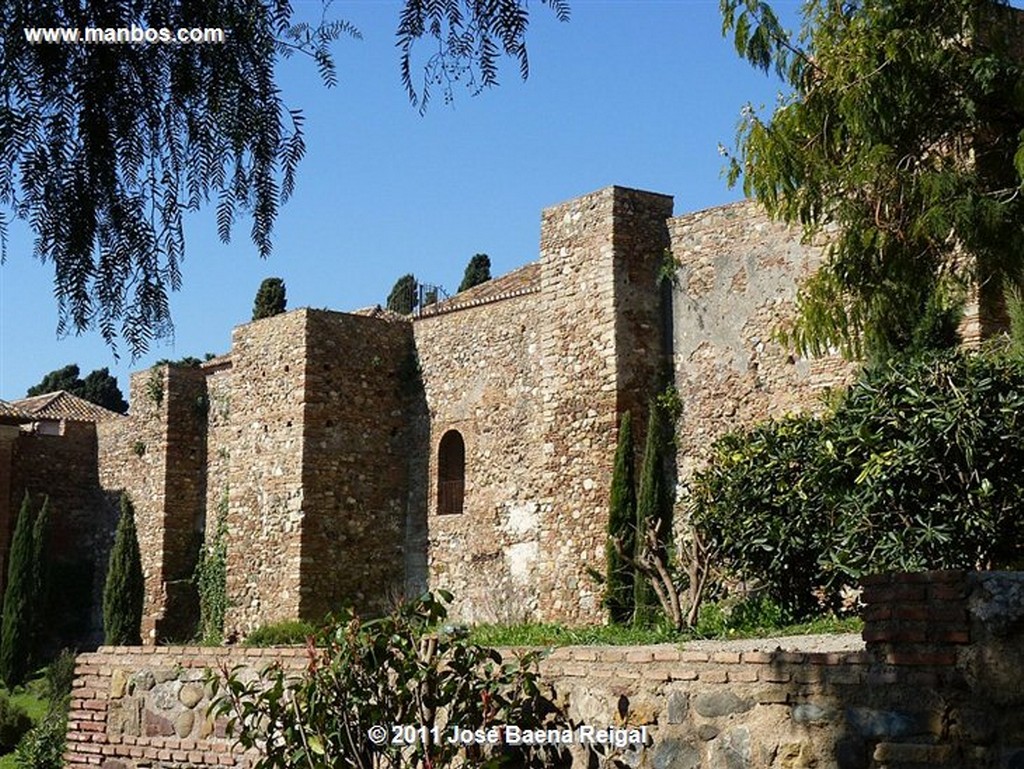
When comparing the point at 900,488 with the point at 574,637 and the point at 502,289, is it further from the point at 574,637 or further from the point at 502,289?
the point at 502,289

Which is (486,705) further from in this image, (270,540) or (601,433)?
(270,540)

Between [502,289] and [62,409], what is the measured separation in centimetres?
1639

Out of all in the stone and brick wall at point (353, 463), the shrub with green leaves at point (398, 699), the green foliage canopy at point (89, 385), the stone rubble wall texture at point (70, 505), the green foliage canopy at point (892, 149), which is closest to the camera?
the shrub with green leaves at point (398, 699)

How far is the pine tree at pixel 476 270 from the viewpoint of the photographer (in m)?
38.1

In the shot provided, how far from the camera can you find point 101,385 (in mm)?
56562

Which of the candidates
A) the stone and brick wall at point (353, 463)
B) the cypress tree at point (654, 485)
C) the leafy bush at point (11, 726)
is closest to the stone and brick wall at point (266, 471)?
the stone and brick wall at point (353, 463)

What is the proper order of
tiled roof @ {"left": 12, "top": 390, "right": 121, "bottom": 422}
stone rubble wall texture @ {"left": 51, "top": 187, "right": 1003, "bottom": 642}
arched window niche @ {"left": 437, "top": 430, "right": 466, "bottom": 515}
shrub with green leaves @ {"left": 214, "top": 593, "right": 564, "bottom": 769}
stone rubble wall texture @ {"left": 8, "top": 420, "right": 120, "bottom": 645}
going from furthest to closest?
1. tiled roof @ {"left": 12, "top": 390, "right": 121, "bottom": 422}
2. stone rubble wall texture @ {"left": 8, "top": 420, "right": 120, "bottom": 645}
3. arched window niche @ {"left": 437, "top": 430, "right": 466, "bottom": 515}
4. stone rubble wall texture @ {"left": 51, "top": 187, "right": 1003, "bottom": 642}
5. shrub with green leaves @ {"left": 214, "top": 593, "right": 564, "bottom": 769}

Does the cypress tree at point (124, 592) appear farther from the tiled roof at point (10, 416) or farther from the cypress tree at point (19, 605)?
the tiled roof at point (10, 416)

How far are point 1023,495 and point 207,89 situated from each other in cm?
772

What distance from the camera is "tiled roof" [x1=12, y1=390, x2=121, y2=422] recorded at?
3469 cm

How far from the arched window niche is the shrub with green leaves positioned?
13.6 m

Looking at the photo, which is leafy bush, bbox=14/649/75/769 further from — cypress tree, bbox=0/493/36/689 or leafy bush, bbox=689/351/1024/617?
leafy bush, bbox=689/351/1024/617

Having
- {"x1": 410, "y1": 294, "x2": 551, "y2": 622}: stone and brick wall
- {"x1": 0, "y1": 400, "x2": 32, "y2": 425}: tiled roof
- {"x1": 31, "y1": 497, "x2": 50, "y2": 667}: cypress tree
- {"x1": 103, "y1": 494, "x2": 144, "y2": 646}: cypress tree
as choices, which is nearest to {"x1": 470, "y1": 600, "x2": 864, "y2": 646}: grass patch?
{"x1": 410, "y1": 294, "x2": 551, "y2": 622}: stone and brick wall

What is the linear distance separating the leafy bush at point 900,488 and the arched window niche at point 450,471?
398 inches
